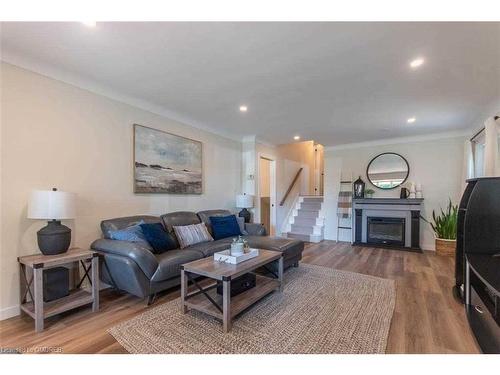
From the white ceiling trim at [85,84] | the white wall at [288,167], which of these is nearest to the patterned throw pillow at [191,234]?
the white ceiling trim at [85,84]

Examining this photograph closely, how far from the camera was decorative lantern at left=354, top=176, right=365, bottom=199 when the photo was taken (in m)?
5.59

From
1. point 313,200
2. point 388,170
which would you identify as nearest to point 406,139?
point 388,170

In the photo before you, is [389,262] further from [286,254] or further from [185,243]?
[185,243]

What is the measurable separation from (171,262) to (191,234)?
781 millimetres

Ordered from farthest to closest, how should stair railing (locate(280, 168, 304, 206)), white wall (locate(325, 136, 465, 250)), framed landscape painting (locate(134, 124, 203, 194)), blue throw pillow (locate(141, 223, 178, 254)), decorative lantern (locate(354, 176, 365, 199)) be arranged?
stair railing (locate(280, 168, 304, 206)), decorative lantern (locate(354, 176, 365, 199)), white wall (locate(325, 136, 465, 250)), framed landscape painting (locate(134, 124, 203, 194)), blue throw pillow (locate(141, 223, 178, 254))

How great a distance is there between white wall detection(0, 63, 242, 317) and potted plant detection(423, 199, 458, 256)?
4.97m

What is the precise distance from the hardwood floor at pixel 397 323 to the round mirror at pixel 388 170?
7.80ft

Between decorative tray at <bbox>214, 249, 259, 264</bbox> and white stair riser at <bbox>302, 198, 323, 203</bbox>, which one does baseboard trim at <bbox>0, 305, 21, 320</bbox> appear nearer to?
decorative tray at <bbox>214, 249, 259, 264</bbox>

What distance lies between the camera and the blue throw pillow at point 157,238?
9.12ft

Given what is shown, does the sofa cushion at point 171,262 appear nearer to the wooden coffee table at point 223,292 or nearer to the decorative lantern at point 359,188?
the wooden coffee table at point 223,292

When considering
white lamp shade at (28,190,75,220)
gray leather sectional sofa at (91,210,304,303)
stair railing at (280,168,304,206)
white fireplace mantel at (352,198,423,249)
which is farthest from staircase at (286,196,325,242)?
white lamp shade at (28,190,75,220)

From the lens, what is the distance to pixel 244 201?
15.9 feet
